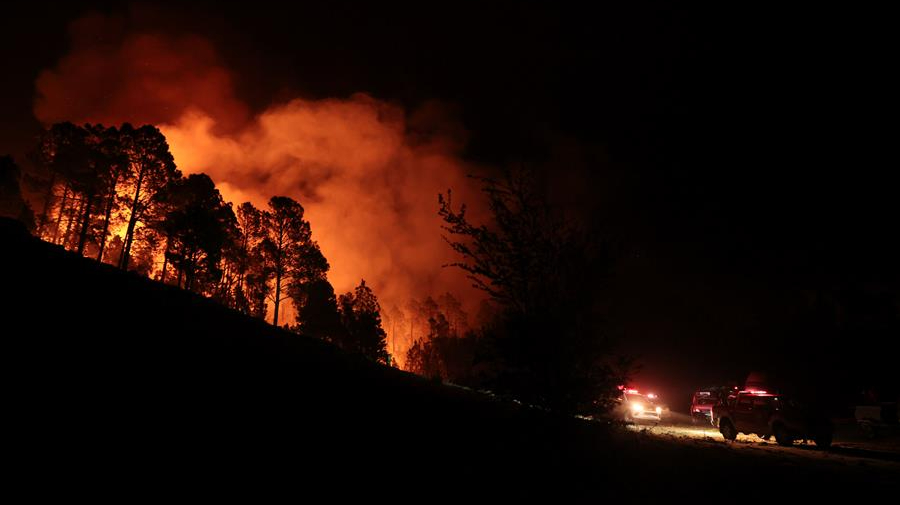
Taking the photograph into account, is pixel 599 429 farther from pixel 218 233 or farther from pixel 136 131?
pixel 136 131

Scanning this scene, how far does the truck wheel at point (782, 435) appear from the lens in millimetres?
16953

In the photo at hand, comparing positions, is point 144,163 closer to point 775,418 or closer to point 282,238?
point 282,238

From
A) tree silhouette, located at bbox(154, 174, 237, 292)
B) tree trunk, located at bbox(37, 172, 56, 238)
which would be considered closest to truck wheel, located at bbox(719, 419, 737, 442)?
tree silhouette, located at bbox(154, 174, 237, 292)

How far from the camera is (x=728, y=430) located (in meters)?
19.7

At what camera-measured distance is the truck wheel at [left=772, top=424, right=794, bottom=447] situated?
17.0m

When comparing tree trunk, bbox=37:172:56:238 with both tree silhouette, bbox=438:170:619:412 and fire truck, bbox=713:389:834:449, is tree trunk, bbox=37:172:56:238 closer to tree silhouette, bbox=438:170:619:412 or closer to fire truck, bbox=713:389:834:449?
tree silhouette, bbox=438:170:619:412

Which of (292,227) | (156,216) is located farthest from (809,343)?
(156,216)

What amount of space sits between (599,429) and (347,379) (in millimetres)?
6137

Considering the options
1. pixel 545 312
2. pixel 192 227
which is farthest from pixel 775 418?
pixel 192 227

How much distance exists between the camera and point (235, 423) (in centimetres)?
618

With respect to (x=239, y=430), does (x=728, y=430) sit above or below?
below

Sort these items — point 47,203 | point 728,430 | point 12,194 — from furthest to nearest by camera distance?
point 47,203, point 12,194, point 728,430

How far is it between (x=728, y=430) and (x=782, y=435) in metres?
2.70

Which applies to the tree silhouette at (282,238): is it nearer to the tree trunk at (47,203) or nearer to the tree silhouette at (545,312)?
the tree trunk at (47,203)
